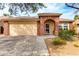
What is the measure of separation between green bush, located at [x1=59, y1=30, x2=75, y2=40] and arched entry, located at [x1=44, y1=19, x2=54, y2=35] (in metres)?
0.17

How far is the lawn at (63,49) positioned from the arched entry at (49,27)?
5.9 inches

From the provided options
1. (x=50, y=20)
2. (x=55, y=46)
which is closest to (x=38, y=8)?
(x=50, y=20)

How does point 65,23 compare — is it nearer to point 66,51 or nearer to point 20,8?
point 66,51

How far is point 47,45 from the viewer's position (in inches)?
120

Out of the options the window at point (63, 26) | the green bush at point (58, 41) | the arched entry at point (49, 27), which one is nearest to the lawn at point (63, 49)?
the green bush at point (58, 41)

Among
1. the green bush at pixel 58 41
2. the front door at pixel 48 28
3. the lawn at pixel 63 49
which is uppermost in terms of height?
the front door at pixel 48 28

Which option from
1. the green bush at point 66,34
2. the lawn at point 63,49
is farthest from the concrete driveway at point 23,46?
the green bush at point 66,34

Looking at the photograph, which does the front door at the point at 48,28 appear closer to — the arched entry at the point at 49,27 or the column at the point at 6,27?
the arched entry at the point at 49,27

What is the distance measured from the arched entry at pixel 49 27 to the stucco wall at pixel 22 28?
0.63ft

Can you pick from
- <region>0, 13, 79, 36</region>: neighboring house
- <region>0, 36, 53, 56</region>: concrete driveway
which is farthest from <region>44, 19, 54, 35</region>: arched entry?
<region>0, 36, 53, 56</region>: concrete driveway

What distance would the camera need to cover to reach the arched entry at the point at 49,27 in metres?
3.09

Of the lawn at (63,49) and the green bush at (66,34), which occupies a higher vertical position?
the green bush at (66,34)

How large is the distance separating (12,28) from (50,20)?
69 centimetres

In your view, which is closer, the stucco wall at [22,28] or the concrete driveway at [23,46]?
the concrete driveway at [23,46]
